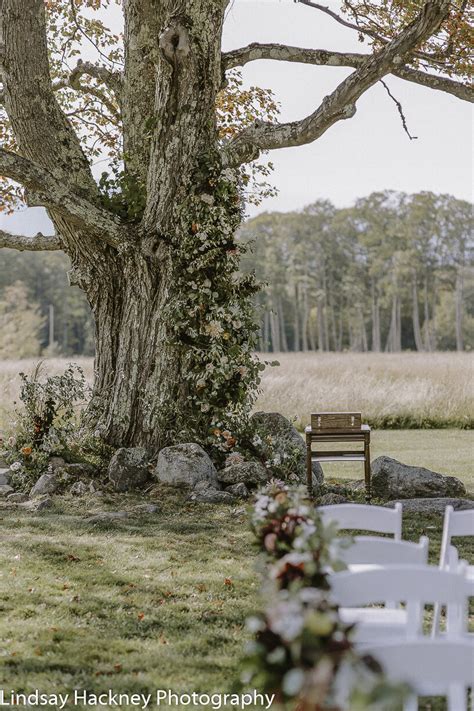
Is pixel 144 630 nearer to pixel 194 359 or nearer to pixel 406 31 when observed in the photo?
pixel 194 359

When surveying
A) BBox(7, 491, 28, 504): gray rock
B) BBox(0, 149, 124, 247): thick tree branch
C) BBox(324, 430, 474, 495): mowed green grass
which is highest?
BBox(0, 149, 124, 247): thick tree branch

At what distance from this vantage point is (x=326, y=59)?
11.3 m

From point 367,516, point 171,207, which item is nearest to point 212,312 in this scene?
point 171,207

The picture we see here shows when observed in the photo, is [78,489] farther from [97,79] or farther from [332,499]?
[97,79]

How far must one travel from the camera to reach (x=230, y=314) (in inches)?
404

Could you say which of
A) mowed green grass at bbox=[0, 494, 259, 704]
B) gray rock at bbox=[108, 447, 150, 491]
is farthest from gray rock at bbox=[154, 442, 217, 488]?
mowed green grass at bbox=[0, 494, 259, 704]

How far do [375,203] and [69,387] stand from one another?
53046 millimetres

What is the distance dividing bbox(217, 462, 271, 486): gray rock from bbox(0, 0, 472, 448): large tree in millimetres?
658

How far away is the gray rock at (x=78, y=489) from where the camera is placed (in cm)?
948

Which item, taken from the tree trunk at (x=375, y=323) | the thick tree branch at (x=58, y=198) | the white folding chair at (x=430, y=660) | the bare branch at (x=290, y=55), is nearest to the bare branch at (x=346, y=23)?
the bare branch at (x=290, y=55)

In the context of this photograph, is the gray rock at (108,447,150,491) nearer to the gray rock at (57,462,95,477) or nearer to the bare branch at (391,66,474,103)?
the gray rock at (57,462,95,477)

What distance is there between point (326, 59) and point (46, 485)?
6.38m

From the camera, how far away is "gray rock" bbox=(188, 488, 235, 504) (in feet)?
30.1

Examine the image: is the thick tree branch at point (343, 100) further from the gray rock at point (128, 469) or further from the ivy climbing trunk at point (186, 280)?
the gray rock at point (128, 469)
